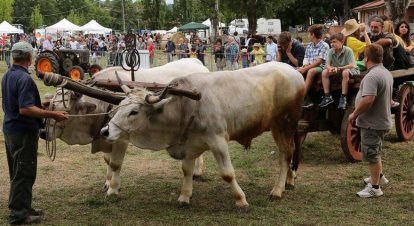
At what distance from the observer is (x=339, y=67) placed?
26.8 ft

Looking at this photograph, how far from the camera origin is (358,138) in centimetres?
855

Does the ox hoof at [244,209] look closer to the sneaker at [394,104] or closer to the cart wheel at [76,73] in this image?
the sneaker at [394,104]

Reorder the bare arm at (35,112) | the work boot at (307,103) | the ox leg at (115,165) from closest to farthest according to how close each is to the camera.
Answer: the bare arm at (35,112) < the ox leg at (115,165) < the work boot at (307,103)

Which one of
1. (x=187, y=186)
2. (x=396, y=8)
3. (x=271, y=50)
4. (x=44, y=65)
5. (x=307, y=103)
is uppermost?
(x=396, y=8)

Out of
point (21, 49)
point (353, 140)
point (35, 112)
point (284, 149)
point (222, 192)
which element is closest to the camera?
point (35, 112)

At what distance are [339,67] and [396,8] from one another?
14618 mm

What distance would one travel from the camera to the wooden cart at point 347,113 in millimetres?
8203

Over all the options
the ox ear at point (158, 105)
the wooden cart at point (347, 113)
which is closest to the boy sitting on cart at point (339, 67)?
the wooden cart at point (347, 113)

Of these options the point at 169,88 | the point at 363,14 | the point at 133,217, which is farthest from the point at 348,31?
the point at 363,14

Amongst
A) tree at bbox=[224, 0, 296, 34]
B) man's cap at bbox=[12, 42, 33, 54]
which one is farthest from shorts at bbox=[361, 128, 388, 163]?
tree at bbox=[224, 0, 296, 34]

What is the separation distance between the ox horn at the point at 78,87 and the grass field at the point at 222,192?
1.37 m

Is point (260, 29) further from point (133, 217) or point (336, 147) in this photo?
point (133, 217)

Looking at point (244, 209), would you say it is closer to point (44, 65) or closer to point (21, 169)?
point (21, 169)

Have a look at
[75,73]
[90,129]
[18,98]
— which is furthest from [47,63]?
[18,98]
